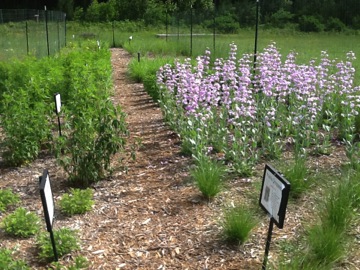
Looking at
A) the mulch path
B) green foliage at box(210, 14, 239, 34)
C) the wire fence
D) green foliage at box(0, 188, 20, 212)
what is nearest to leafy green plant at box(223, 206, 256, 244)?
the mulch path

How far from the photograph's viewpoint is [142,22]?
3334 cm

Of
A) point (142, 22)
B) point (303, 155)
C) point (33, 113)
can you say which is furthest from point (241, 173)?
point (142, 22)

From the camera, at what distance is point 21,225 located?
11.7ft

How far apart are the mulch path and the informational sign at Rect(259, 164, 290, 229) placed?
569 millimetres

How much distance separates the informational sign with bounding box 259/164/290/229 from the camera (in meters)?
2.51

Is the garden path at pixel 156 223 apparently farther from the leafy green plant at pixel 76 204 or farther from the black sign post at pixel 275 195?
the black sign post at pixel 275 195

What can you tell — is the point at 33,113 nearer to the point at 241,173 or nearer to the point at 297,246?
the point at 241,173

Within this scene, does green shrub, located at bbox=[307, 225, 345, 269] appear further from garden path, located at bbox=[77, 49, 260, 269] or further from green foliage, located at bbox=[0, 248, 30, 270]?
green foliage, located at bbox=[0, 248, 30, 270]

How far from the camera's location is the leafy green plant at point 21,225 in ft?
11.6

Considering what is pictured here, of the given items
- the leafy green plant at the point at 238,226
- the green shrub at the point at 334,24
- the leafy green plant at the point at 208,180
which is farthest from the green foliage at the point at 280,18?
the leafy green plant at the point at 238,226

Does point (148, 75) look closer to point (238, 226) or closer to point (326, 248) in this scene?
point (238, 226)

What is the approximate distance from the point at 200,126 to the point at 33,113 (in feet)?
6.26

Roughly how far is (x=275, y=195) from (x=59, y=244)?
5.21 ft

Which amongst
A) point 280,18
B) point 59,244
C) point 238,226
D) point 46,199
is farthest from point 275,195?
point 280,18
